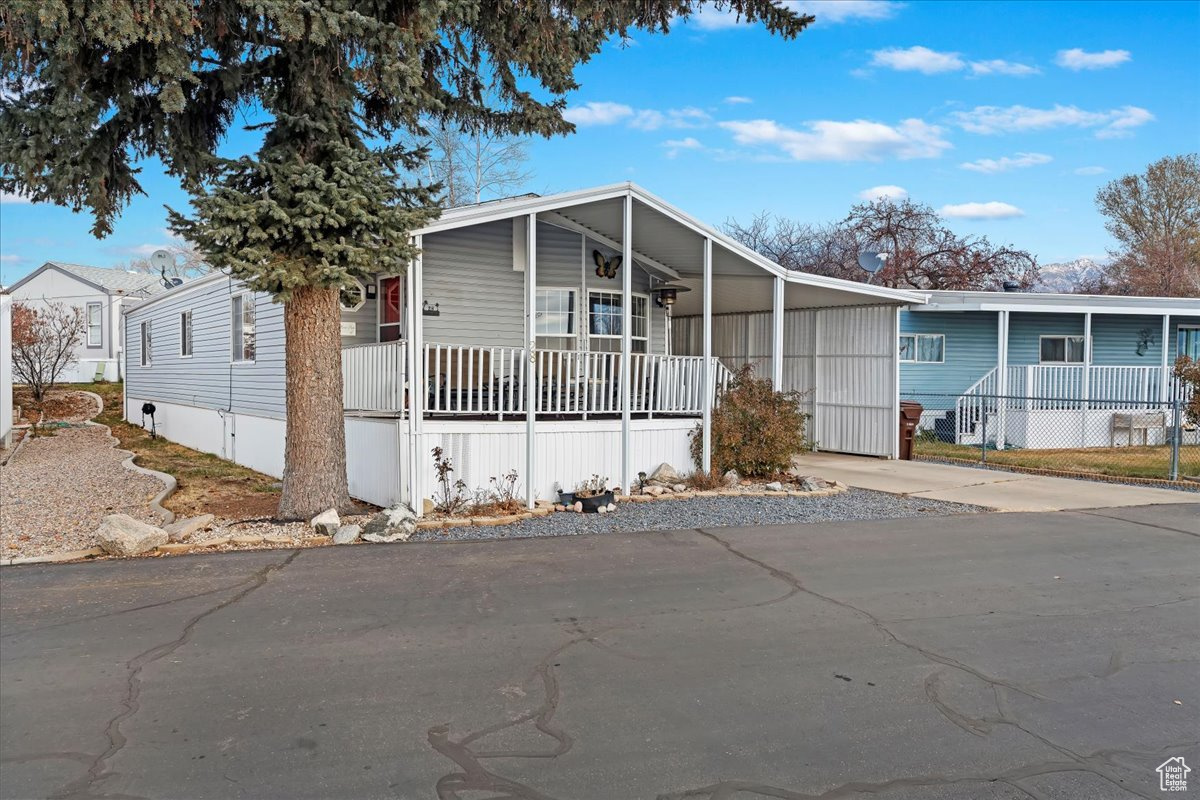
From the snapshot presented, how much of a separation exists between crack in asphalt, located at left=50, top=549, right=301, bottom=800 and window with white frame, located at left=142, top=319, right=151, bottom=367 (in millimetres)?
17023

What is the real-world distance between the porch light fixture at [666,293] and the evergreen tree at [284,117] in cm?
493

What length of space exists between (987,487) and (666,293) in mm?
5692

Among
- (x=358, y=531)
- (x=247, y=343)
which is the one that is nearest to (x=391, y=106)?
(x=358, y=531)

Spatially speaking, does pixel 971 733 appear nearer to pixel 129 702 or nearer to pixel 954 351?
pixel 129 702

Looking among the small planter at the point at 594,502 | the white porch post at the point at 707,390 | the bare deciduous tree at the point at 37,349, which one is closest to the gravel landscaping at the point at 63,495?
the small planter at the point at 594,502

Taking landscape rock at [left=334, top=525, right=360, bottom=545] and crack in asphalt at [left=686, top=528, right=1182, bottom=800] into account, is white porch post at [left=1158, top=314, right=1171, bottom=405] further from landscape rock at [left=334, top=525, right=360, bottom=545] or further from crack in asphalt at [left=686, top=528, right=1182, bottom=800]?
landscape rock at [left=334, top=525, right=360, bottom=545]

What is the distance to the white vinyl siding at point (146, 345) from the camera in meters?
21.0

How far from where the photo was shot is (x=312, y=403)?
347 inches

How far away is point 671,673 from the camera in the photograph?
4598 millimetres

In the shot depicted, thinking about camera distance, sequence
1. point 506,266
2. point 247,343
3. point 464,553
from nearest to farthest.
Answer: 1. point 464,553
2. point 506,266
3. point 247,343

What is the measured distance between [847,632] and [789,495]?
5.43 meters

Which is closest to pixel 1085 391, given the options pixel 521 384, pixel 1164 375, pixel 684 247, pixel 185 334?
pixel 1164 375

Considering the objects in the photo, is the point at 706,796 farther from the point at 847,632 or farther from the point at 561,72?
the point at 561,72

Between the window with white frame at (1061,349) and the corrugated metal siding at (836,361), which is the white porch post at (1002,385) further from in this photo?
the corrugated metal siding at (836,361)
